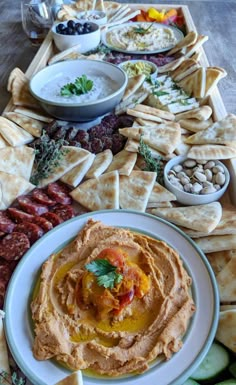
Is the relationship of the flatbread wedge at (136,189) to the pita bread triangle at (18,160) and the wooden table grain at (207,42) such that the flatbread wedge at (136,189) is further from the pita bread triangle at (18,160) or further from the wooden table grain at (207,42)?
the wooden table grain at (207,42)

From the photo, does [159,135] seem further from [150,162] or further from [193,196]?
[193,196]

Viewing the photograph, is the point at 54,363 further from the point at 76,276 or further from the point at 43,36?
the point at 43,36

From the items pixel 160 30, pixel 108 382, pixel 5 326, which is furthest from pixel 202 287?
pixel 160 30

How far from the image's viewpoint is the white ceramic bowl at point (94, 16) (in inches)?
117

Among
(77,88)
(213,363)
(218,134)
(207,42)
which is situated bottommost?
(207,42)

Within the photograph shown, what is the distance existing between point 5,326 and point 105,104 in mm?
1156

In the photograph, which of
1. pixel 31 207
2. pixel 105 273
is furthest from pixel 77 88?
pixel 105 273

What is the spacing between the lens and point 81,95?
214 cm

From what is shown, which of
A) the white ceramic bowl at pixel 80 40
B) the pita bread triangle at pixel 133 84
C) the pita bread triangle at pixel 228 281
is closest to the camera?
the pita bread triangle at pixel 228 281

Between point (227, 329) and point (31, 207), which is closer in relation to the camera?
point (227, 329)

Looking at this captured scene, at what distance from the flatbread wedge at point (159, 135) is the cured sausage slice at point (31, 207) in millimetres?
507

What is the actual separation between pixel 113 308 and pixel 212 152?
31.2 inches

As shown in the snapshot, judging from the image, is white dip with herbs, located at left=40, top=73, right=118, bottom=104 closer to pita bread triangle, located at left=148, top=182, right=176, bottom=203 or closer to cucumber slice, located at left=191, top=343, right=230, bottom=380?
pita bread triangle, located at left=148, top=182, right=176, bottom=203

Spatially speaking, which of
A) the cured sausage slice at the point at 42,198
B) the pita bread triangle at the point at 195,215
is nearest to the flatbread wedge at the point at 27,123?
the cured sausage slice at the point at 42,198
